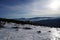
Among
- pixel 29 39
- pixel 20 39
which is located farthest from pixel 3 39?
pixel 29 39

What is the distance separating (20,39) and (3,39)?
1.44m

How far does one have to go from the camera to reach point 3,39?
11.4 metres

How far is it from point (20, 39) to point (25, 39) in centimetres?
48

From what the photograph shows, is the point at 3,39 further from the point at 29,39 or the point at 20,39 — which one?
the point at 29,39

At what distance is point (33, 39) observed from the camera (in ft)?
40.0

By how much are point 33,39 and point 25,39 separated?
0.70 meters

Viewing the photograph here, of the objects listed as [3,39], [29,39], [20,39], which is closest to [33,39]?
[29,39]

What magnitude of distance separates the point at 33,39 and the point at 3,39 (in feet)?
8.54

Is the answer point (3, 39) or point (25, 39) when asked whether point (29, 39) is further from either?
point (3, 39)

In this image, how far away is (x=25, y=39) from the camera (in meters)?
12.1

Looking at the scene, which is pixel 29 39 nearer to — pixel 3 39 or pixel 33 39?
pixel 33 39

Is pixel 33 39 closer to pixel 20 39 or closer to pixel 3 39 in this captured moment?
pixel 20 39

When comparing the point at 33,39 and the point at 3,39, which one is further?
the point at 33,39

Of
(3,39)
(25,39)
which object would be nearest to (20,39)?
(25,39)
